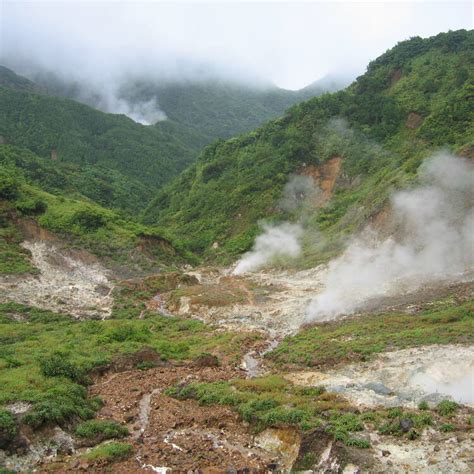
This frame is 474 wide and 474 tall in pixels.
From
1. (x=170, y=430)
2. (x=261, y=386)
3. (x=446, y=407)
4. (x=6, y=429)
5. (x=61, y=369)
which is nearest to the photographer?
(x=6, y=429)

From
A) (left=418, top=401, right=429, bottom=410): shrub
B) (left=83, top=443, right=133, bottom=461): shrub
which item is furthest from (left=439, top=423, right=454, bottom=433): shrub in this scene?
(left=83, top=443, right=133, bottom=461): shrub

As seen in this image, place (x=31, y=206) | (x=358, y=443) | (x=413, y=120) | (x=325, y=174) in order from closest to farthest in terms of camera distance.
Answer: (x=358, y=443), (x=31, y=206), (x=413, y=120), (x=325, y=174)

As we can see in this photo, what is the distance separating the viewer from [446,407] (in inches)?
598

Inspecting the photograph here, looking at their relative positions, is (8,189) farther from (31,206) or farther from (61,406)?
(61,406)

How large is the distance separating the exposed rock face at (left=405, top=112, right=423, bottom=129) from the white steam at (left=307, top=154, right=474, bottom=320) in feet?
81.3

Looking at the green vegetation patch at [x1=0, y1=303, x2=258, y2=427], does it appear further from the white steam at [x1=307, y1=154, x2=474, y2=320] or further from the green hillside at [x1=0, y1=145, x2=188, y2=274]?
the green hillside at [x1=0, y1=145, x2=188, y2=274]

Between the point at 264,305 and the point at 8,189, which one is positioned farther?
the point at 8,189

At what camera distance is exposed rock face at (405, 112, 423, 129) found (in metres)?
70.2

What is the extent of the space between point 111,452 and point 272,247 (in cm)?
4715

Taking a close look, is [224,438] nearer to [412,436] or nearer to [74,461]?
[74,461]

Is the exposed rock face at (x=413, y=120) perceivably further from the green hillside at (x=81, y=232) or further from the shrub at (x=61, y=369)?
the shrub at (x=61, y=369)

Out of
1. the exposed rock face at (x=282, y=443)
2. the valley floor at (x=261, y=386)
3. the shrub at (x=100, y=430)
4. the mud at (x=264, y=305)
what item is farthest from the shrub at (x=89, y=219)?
the exposed rock face at (x=282, y=443)

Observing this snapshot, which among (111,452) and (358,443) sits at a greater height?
(358,443)

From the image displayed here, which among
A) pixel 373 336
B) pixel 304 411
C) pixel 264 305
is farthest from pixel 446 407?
pixel 264 305
